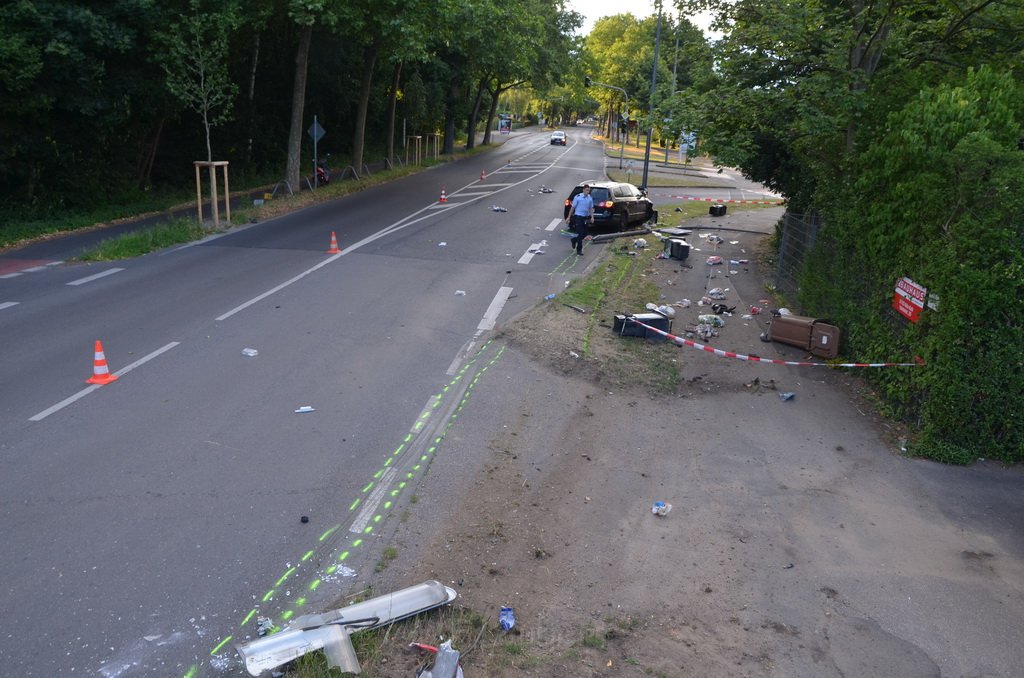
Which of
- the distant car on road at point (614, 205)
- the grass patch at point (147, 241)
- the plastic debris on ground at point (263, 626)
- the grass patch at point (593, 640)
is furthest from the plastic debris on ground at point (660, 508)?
the distant car on road at point (614, 205)

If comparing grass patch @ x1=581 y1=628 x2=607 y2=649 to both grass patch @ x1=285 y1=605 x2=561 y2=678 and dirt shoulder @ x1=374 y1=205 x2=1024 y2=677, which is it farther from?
grass patch @ x1=285 y1=605 x2=561 y2=678

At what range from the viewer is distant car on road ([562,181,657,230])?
2275 centimetres

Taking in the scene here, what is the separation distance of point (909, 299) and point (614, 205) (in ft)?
46.4

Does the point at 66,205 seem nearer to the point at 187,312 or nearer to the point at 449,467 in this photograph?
the point at 187,312

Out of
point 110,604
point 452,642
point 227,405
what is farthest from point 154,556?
point 227,405

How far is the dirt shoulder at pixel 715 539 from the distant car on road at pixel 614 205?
12.9 meters

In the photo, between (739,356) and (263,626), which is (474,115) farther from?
(263,626)

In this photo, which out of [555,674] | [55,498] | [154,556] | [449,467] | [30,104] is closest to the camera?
[555,674]

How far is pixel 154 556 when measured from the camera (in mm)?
5836

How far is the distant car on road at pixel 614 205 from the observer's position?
22.8m

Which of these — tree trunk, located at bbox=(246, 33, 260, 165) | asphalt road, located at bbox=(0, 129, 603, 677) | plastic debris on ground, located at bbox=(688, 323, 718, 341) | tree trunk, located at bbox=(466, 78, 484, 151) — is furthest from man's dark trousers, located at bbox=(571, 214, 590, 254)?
tree trunk, located at bbox=(466, 78, 484, 151)

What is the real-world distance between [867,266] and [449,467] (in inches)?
273

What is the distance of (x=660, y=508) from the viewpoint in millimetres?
7059

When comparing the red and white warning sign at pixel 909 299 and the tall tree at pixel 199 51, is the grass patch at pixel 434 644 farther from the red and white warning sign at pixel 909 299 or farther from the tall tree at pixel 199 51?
the tall tree at pixel 199 51
